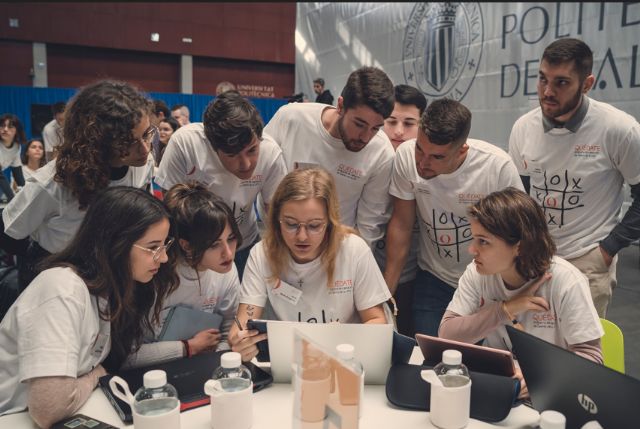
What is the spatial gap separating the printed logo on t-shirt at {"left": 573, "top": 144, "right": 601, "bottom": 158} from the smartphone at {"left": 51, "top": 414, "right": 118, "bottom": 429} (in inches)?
73.0

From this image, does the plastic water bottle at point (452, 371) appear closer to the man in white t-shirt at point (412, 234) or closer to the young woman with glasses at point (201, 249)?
the young woman with glasses at point (201, 249)

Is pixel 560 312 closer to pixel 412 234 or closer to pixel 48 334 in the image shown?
pixel 412 234

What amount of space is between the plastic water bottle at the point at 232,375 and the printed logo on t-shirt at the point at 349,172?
1.10 meters

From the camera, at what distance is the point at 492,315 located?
1.50 m

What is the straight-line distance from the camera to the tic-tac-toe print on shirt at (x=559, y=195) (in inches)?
80.7

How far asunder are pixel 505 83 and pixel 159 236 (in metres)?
3.68

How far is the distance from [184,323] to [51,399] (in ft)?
1.62

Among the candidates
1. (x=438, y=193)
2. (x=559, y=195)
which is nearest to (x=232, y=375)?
(x=438, y=193)

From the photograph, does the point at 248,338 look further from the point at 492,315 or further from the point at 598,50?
the point at 598,50

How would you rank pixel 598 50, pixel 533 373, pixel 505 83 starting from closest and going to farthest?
pixel 533 373 < pixel 598 50 < pixel 505 83

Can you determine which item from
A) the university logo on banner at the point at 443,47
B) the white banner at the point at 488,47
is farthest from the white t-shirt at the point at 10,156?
the university logo on banner at the point at 443,47

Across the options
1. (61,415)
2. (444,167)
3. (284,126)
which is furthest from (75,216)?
(444,167)

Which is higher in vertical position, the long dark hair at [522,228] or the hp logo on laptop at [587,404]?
the long dark hair at [522,228]

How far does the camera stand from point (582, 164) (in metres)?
2.02
